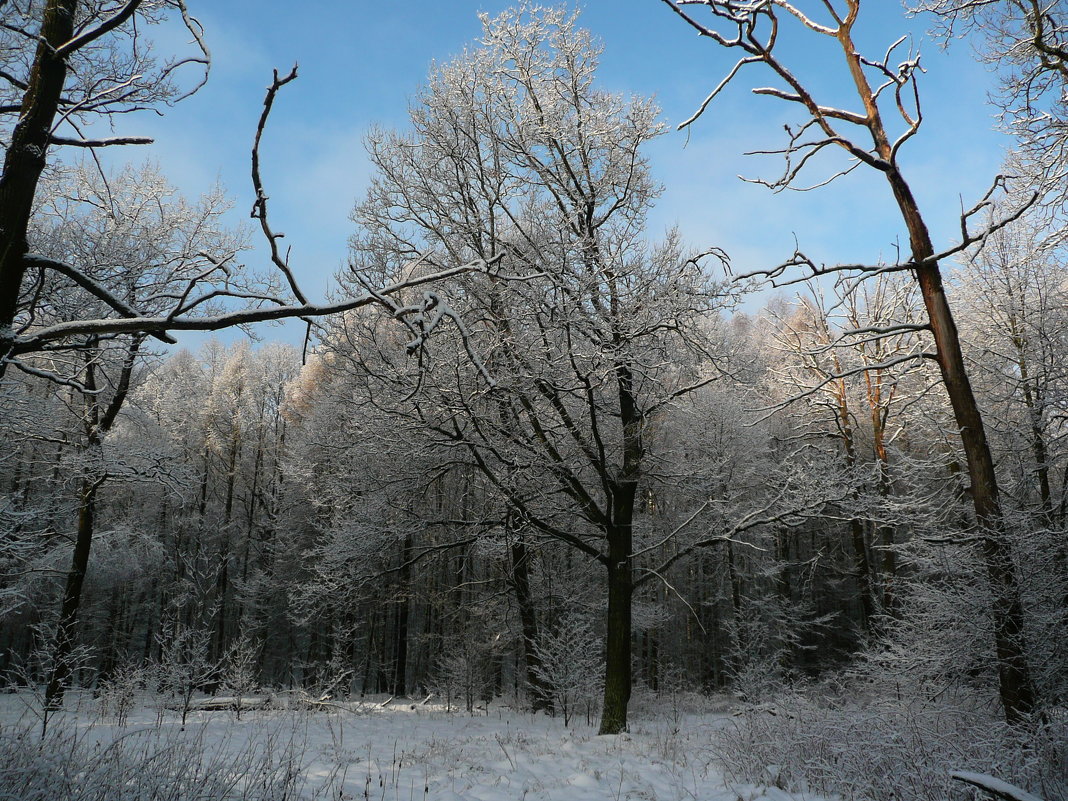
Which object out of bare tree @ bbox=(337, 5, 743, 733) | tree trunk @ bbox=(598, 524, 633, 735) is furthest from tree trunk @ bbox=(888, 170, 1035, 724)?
tree trunk @ bbox=(598, 524, 633, 735)

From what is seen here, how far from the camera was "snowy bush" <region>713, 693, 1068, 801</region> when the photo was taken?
15.5ft

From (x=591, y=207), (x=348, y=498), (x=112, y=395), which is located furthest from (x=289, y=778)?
(x=112, y=395)

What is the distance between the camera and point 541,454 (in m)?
9.21

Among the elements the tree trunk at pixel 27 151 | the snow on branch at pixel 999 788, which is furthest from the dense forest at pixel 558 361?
the snow on branch at pixel 999 788

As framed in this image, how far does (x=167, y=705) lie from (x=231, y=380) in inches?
811

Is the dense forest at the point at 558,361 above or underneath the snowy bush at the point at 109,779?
above

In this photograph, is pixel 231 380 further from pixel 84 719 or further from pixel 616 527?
pixel 616 527

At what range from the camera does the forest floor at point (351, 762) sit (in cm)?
362

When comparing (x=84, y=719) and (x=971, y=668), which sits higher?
(x=971, y=668)

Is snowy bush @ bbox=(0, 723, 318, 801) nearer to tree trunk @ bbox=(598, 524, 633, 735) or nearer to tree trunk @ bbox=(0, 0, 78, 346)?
tree trunk @ bbox=(0, 0, 78, 346)

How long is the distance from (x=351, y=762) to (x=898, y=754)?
17.1 feet

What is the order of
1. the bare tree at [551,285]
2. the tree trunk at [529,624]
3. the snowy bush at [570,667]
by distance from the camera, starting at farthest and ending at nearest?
the tree trunk at [529,624], the snowy bush at [570,667], the bare tree at [551,285]

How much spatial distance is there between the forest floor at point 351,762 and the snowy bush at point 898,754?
0.44 metres

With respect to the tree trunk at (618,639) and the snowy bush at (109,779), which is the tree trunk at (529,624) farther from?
the snowy bush at (109,779)
